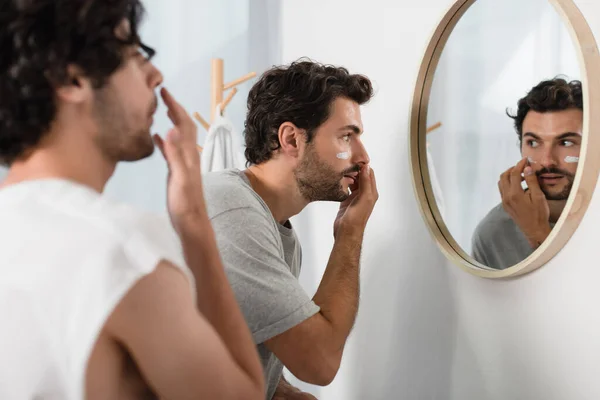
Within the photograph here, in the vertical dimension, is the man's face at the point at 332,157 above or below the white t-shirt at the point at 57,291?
below

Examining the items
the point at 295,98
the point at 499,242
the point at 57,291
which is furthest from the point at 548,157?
the point at 57,291

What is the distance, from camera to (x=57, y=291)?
0.60 metres

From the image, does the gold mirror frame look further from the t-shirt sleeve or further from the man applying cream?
the t-shirt sleeve

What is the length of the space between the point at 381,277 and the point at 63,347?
1.05 metres

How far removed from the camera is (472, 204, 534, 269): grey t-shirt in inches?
44.6

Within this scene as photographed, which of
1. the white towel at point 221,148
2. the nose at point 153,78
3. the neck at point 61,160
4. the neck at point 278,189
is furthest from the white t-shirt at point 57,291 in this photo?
the white towel at point 221,148

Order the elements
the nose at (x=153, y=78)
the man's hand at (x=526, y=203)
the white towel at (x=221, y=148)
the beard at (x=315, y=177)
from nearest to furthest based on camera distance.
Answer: the nose at (x=153, y=78) → the man's hand at (x=526, y=203) → the beard at (x=315, y=177) → the white towel at (x=221, y=148)

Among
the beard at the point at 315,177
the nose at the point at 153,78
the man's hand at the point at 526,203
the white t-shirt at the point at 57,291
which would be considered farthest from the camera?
the beard at the point at 315,177

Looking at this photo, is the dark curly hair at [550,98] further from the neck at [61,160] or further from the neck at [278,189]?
the neck at [61,160]

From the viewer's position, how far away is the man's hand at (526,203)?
3.54 ft

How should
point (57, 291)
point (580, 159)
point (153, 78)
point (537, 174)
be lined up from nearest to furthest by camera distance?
1. point (57, 291)
2. point (153, 78)
3. point (580, 159)
4. point (537, 174)

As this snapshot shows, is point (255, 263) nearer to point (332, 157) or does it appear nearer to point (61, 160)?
point (332, 157)

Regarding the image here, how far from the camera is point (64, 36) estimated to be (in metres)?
0.62

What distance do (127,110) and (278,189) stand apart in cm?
74
